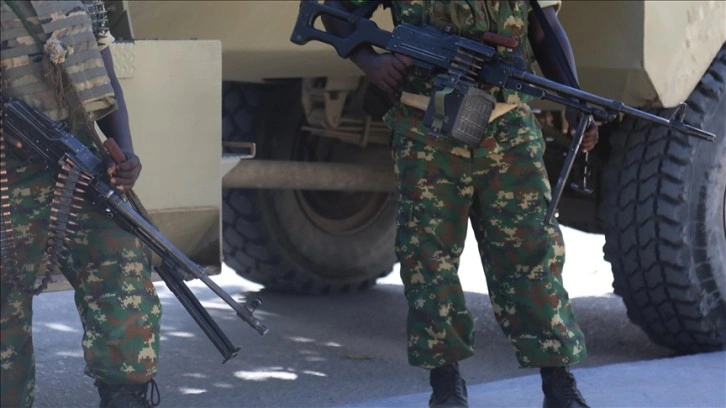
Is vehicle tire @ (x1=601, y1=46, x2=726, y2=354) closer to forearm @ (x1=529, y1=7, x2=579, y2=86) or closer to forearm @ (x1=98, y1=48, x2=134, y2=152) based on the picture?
forearm @ (x1=529, y1=7, x2=579, y2=86)

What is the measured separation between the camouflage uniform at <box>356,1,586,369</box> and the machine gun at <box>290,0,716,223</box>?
0.06 metres

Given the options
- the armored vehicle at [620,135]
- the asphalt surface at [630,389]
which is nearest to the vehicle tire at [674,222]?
the armored vehicle at [620,135]

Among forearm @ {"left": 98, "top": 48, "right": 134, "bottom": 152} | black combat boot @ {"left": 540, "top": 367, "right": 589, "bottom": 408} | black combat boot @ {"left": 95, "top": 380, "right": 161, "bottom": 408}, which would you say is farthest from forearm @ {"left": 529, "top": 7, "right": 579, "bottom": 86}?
black combat boot @ {"left": 95, "top": 380, "right": 161, "bottom": 408}

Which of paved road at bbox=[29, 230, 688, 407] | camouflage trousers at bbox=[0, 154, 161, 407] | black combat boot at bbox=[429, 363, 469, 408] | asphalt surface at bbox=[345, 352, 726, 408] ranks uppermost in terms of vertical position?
camouflage trousers at bbox=[0, 154, 161, 407]

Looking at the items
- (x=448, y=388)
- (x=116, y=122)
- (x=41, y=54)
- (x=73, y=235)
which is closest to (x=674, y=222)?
(x=448, y=388)

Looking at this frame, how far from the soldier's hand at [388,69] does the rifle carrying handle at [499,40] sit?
21cm

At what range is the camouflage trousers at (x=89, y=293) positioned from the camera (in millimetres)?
3135

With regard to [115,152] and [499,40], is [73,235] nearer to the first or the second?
[115,152]

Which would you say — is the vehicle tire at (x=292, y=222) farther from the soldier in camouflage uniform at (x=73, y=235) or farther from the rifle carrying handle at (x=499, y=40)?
the soldier in camouflage uniform at (x=73, y=235)

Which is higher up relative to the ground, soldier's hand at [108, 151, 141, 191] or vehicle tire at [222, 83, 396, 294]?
soldier's hand at [108, 151, 141, 191]

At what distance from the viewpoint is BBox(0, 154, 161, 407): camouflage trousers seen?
3.13 metres

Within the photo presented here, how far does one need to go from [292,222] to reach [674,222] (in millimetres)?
1799

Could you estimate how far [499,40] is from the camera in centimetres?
364

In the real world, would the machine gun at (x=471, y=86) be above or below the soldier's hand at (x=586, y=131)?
above
